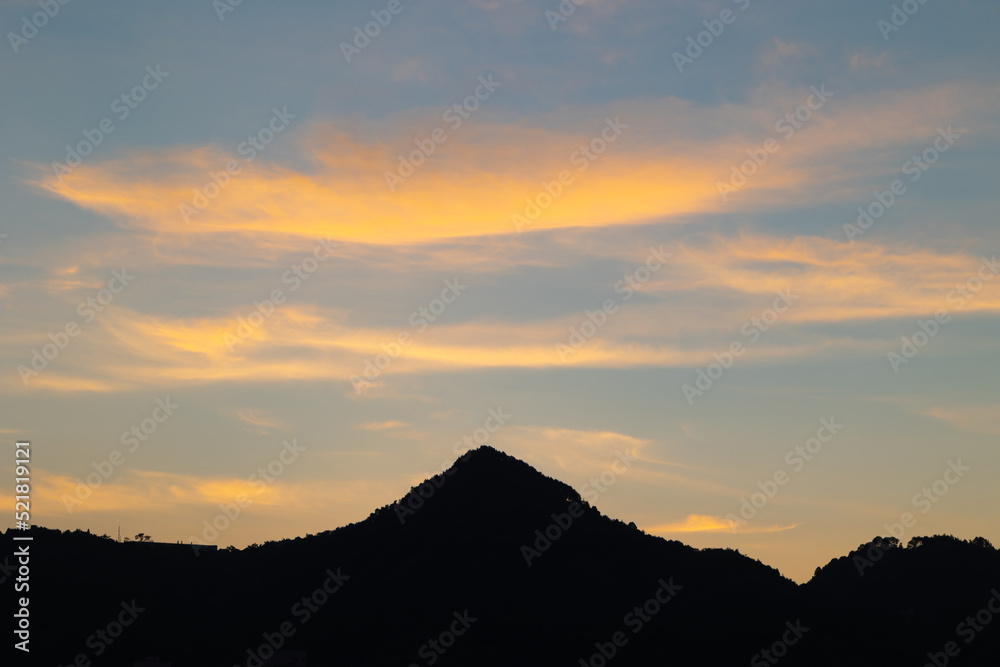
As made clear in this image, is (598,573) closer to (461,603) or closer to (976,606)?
(461,603)

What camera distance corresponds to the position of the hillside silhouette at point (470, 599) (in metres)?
105

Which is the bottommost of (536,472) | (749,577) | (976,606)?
(976,606)

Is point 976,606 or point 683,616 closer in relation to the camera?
point 683,616

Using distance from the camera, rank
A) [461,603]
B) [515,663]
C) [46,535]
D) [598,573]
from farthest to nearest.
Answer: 1. [46,535]
2. [598,573]
3. [461,603]
4. [515,663]

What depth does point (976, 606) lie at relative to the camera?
135m

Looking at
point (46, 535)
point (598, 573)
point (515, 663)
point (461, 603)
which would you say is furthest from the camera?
point (46, 535)

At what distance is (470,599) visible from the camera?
4343 inches

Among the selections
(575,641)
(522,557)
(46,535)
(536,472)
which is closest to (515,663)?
(575,641)

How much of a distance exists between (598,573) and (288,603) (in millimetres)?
35767

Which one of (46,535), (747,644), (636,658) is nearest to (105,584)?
(46,535)

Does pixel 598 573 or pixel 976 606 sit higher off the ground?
pixel 598 573

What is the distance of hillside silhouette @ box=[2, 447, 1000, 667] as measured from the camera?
4134 inches

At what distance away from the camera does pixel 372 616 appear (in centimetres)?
11088

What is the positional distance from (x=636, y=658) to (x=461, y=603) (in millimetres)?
19216
